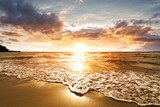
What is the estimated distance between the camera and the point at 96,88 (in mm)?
9484

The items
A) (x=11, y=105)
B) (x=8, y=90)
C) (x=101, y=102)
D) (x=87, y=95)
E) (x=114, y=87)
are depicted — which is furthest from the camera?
(x=114, y=87)

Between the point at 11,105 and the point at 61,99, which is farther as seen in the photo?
the point at 61,99

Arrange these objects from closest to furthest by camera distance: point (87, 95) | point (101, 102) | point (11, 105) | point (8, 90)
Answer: point (11, 105), point (101, 102), point (87, 95), point (8, 90)

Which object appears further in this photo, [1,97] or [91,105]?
[1,97]

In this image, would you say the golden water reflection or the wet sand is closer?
the wet sand

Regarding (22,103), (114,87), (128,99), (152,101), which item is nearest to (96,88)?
(114,87)

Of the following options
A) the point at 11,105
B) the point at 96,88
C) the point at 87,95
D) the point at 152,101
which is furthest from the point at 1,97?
the point at 152,101

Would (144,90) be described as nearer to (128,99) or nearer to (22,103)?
(128,99)

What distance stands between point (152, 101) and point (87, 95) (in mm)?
2585

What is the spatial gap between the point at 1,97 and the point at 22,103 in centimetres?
131

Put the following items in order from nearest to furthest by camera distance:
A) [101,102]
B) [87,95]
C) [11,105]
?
[11,105]
[101,102]
[87,95]

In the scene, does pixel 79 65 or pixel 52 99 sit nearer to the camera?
pixel 52 99

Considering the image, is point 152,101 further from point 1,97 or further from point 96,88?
point 1,97

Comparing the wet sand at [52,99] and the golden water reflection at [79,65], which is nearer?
the wet sand at [52,99]
